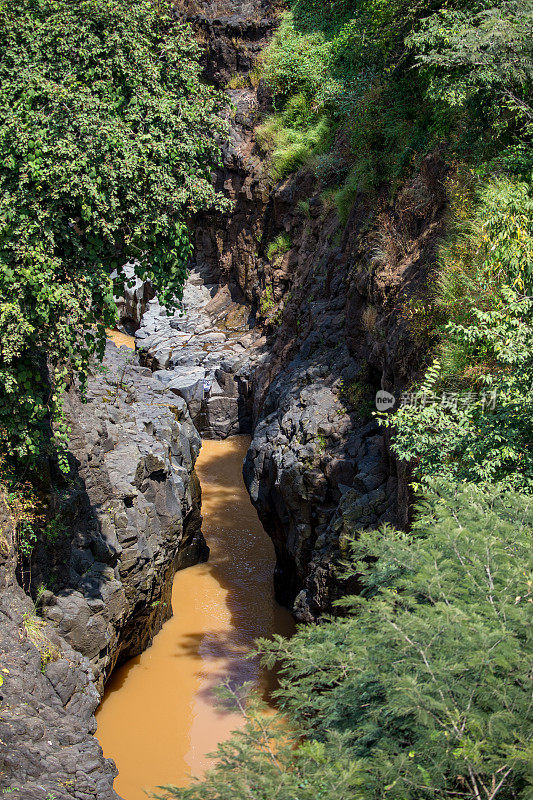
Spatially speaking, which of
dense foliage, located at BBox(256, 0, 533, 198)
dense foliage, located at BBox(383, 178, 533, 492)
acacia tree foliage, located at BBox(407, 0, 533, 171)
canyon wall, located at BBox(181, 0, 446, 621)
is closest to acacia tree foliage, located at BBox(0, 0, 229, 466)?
canyon wall, located at BBox(181, 0, 446, 621)

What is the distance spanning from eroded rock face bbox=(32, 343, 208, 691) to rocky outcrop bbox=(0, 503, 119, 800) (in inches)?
34.0

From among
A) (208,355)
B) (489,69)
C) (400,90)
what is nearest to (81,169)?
(489,69)

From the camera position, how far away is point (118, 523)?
12172 millimetres

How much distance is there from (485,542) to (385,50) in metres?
15.0

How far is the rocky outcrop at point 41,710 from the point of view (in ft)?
22.6

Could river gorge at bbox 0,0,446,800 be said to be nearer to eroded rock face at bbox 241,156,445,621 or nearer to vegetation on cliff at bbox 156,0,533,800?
eroded rock face at bbox 241,156,445,621

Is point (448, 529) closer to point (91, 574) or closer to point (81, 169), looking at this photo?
point (81, 169)

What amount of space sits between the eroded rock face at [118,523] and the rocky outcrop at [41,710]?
0.86 m

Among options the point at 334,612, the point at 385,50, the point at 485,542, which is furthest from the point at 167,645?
the point at 385,50

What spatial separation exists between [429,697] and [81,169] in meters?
7.22

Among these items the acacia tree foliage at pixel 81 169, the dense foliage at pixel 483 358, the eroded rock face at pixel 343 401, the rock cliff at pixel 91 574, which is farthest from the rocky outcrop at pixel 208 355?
the dense foliage at pixel 483 358

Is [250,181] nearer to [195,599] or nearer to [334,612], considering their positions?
[195,599]

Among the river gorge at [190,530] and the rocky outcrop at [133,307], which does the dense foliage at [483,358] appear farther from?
the rocky outcrop at [133,307]

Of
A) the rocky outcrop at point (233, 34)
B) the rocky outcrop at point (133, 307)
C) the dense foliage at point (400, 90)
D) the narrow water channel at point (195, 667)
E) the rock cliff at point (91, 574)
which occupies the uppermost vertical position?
the rocky outcrop at point (233, 34)
